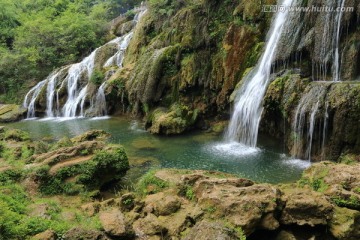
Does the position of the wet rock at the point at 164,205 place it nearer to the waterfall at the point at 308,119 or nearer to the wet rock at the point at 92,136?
the waterfall at the point at 308,119

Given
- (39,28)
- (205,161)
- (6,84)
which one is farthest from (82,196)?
(39,28)

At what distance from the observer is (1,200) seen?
7.91 meters

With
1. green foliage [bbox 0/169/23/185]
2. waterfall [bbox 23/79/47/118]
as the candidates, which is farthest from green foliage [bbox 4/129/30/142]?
waterfall [bbox 23/79/47/118]

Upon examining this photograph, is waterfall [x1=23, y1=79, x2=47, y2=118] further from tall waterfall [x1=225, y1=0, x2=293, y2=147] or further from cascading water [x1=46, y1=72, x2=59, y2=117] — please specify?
tall waterfall [x1=225, y1=0, x2=293, y2=147]

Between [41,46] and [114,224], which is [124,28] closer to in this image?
[41,46]

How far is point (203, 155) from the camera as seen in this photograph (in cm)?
1559

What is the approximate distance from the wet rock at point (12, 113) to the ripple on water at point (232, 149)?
21828 millimetres

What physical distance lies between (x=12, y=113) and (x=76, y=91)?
21.3ft

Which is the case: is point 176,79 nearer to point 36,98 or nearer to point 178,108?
point 178,108

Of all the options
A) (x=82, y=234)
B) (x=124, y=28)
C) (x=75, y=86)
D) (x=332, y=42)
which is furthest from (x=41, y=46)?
(x=82, y=234)

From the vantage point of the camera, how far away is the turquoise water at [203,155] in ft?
42.9

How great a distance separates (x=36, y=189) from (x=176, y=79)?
544 inches

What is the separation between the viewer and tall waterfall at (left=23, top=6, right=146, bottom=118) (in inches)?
1126

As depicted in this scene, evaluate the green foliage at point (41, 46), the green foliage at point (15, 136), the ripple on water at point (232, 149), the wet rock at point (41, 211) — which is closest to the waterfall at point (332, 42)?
the ripple on water at point (232, 149)
